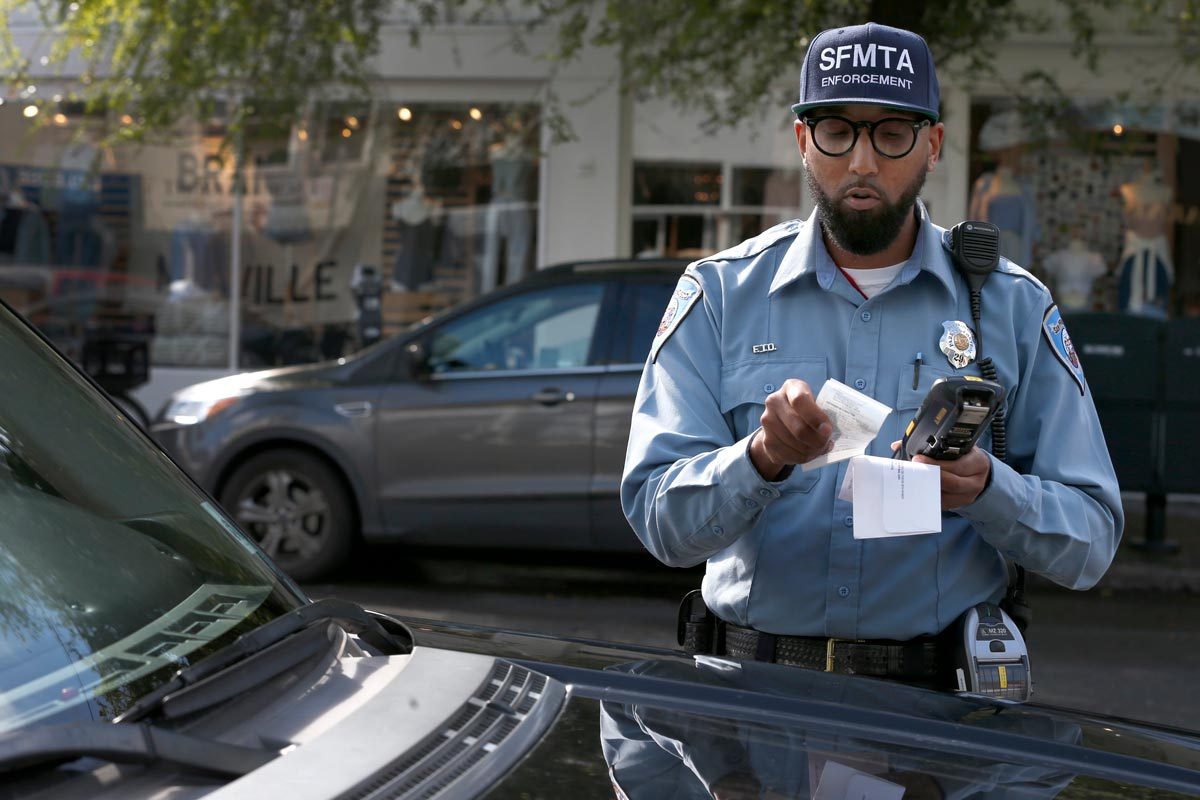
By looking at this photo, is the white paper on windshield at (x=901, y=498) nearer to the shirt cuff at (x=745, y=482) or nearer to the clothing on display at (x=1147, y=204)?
the shirt cuff at (x=745, y=482)

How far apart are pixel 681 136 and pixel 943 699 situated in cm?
1132

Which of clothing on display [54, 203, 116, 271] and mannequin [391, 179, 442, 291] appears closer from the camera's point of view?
mannequin [391, 179, 442, 291]

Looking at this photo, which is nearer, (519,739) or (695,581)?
(519,739)

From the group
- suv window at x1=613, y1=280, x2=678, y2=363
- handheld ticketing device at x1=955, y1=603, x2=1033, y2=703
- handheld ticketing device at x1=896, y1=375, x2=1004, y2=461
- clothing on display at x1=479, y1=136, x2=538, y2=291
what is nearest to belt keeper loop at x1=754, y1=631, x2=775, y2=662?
handheld ticketing device at x1=955, y1=603, x2=1033, y2=703

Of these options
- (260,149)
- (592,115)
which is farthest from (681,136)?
(260,149)

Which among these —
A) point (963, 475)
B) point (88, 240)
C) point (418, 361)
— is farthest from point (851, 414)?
point (88, 240)

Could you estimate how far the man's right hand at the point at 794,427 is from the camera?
2154mm

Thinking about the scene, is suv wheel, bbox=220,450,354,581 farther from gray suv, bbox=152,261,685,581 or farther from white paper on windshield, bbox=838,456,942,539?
white paper on windshield, bbox=838,456,942,539

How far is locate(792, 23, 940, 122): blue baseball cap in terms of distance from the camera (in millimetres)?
2508

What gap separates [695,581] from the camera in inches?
332

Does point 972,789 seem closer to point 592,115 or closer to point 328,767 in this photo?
→ point 328,767

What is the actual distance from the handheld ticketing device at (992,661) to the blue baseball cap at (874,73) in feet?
2.82

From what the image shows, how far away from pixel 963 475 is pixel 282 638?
1021 millimetres

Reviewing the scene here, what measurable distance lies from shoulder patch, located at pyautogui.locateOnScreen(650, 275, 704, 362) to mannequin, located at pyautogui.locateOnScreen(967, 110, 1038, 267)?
10590mm
